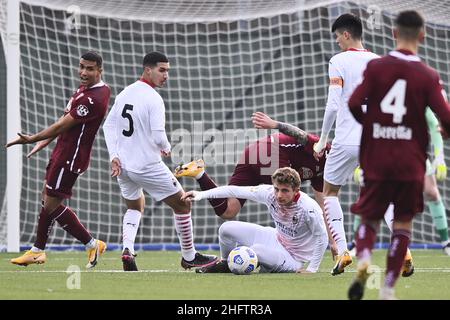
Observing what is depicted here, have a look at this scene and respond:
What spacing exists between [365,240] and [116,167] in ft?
11.0

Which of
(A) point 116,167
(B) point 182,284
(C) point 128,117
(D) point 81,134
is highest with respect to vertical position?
(C) point 128,117

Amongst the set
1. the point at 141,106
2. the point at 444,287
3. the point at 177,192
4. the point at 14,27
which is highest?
the point at 14,27

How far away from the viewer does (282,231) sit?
8711 millimetres

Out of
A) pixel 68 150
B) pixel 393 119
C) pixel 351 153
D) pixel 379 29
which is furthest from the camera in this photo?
pixel 379 29

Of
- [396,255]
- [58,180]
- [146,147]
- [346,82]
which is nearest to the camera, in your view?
[396,255]

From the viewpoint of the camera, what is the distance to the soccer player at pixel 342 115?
8445 millimetres

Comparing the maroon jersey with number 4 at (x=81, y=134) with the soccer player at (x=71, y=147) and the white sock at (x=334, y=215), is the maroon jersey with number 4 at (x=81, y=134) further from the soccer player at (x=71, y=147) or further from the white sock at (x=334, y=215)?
the white sock at (x=334, y=215)

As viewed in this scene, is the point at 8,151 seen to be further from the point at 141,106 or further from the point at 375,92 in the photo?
the point at 375,92

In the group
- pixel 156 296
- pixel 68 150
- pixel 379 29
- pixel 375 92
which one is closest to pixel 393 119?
pixel 375 92

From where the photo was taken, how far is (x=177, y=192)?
29.6ft

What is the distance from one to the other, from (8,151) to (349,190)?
4.75 m

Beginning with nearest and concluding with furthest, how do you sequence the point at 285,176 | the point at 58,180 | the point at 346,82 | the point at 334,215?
the point at 285,176
the point at 346,82
the point at 334,215
the point at 58,180

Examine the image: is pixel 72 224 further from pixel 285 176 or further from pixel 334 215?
pixel 334 215

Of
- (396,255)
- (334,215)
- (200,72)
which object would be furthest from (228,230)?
(200,72)
